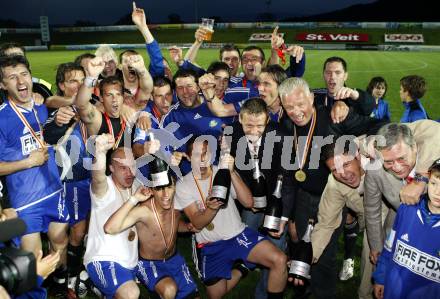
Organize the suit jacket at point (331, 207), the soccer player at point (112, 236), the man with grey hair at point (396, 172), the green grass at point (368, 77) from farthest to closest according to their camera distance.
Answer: the green grass at point (368, 77) < the suit jacket at point (331, 207) < the soccer player at point (112, 236) < the man with grey hair at point (396, 172)

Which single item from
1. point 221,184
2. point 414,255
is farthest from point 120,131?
point 414,255

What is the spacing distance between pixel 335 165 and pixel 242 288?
2213mm

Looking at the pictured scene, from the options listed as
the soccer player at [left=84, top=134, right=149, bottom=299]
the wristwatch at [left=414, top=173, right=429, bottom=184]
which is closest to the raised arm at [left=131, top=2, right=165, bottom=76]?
the soccer player at [left=84, top=134, right=149, bottom=299]

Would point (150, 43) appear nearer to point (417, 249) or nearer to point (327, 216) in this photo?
point (327, 216)

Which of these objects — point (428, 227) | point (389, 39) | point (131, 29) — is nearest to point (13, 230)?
point (428, 227)

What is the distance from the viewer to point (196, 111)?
5.75 m

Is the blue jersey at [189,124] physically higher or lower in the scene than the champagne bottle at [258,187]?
higher

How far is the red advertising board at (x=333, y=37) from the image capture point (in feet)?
156

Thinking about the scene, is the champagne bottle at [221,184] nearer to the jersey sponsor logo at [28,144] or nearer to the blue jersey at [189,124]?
the blue jersey at [189,124]

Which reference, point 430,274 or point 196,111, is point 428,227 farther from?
point 196,111

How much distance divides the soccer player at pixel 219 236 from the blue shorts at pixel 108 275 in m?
0.93

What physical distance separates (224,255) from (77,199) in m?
2.16

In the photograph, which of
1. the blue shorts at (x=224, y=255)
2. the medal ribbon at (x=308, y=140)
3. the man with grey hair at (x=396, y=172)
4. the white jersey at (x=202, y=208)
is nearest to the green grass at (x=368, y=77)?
the blue shorts at (x=224, y=255)

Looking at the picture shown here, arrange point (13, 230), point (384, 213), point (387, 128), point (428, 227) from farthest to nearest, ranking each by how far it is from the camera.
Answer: point (384, 213) → point (387, 128) → point (428, 227) → point (13, 230)
